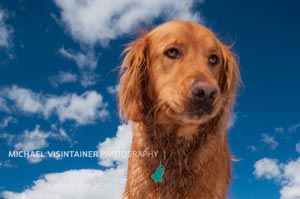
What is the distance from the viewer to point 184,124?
6.93m

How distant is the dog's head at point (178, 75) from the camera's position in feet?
21.1

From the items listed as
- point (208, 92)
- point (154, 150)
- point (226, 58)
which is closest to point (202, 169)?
point (154, 150)

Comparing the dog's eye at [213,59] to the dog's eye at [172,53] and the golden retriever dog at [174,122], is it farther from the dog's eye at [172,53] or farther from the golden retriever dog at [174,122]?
the dog's eye at [172,53]

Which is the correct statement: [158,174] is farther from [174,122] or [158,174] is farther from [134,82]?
[134,82]

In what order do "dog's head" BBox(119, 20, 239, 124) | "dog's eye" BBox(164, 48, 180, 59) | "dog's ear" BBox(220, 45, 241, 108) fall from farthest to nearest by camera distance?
"dog's ear" BBox(220, 45, 241, 108)
"dog's eye" BBox(164, 48, 180, 59)
"dog's head" BBox(119, 20, 239, 124)

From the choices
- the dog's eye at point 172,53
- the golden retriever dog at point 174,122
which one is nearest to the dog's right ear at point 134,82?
the golden retriever dog at point 174,122

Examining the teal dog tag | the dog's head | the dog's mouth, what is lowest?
the teal dog tag

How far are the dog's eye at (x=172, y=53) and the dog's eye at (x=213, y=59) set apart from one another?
504 millimetres

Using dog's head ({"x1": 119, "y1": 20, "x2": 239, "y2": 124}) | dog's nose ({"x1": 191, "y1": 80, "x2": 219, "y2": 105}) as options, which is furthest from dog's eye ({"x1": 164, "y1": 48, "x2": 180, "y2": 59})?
dog's nose ({"x1": 191, "y1": 80, "x2": 219, "y2": 105})

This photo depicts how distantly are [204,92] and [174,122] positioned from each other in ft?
3.00

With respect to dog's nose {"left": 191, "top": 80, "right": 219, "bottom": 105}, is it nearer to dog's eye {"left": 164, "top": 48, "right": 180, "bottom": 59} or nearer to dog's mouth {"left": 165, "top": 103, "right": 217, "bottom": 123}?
dog's mouth {"left": 165, "top": 103, "right": 217, "bottom": 123}

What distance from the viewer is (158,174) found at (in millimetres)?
6941

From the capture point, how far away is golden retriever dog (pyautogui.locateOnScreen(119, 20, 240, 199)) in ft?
22.6

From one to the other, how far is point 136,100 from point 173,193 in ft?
4.64
